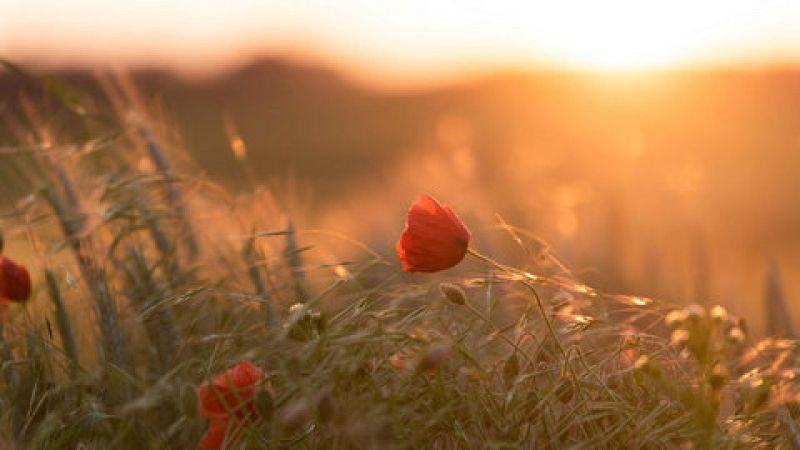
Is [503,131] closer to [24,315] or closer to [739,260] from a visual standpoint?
[739,260]

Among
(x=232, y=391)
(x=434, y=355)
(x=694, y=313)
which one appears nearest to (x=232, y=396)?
(x=232, y=391)

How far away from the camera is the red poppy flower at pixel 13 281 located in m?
1.68

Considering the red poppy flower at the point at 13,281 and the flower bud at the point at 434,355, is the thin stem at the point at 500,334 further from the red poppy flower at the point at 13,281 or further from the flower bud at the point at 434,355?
the red poppy flower at the point at 13,281

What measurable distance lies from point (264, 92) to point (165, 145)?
39.4 feet

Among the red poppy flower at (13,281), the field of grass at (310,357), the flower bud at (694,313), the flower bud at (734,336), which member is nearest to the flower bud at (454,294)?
the field of grass at (310,357)

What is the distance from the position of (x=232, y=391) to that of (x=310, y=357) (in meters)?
0.13

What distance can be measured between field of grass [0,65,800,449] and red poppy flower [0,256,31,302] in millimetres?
64

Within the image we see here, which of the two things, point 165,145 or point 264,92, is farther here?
point 264,92

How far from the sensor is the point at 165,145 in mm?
2217

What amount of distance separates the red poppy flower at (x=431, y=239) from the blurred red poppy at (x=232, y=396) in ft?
0.83

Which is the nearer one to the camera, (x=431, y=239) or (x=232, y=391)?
(x=232, y=391)

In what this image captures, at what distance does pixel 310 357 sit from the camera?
1.36m

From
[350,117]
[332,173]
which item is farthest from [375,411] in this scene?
[350,117]

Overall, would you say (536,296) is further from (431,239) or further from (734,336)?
(734,336)
